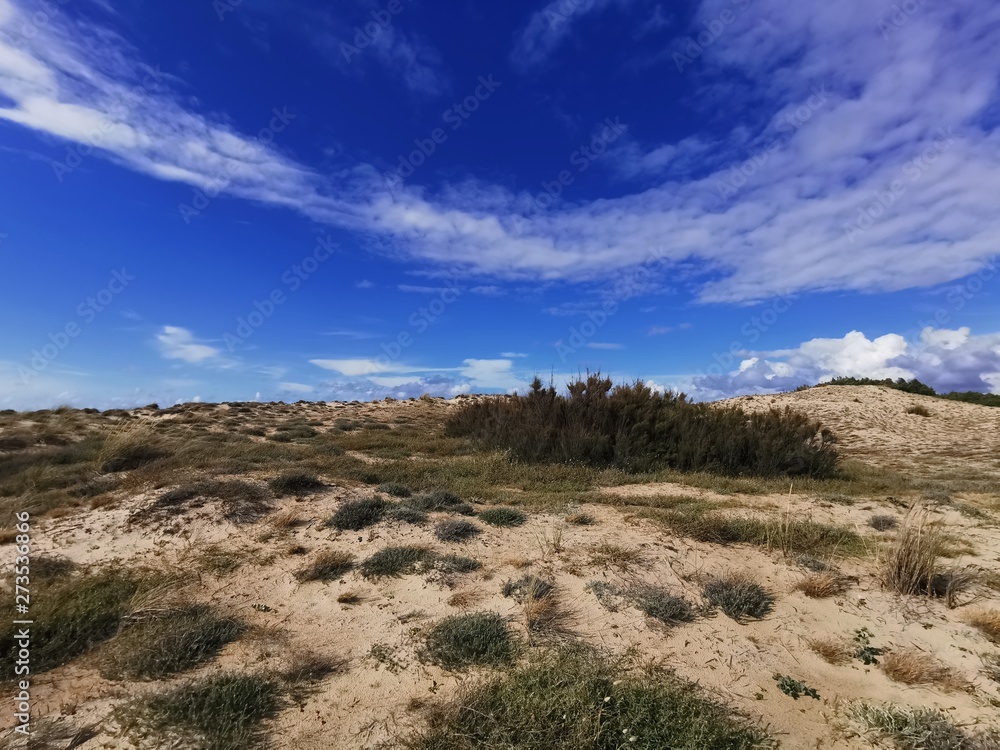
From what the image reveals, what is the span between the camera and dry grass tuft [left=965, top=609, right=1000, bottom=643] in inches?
167

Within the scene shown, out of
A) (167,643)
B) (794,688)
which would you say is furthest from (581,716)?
(167,643)

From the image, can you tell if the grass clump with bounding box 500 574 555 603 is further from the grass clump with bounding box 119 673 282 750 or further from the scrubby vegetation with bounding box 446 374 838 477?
the scrubby vegetation with bounding box 446 374 838 477

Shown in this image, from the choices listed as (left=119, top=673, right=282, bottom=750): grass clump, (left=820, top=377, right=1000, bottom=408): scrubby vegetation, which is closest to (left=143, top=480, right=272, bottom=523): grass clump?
(left=119, top=673, right=282, bottom=750): grass clump

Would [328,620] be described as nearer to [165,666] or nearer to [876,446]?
[165,666]

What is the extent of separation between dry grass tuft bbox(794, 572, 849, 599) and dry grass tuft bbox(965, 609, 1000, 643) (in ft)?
3.15

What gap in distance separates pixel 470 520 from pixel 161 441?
8.64 meters

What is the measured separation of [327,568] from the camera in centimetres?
541

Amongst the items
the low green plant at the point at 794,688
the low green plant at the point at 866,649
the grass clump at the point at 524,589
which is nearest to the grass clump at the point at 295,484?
the grass clump at the point at 524,589

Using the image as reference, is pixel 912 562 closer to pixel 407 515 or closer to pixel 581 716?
pixel 581 716

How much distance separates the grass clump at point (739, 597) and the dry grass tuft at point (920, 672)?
38.5 inches

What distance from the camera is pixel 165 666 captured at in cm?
368

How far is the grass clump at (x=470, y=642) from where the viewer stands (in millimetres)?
3852

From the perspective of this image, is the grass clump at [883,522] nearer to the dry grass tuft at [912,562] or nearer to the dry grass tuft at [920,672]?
the dry grass tuft at [912,562]

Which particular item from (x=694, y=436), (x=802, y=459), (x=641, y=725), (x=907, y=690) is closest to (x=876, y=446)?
(x=802, y=459)
